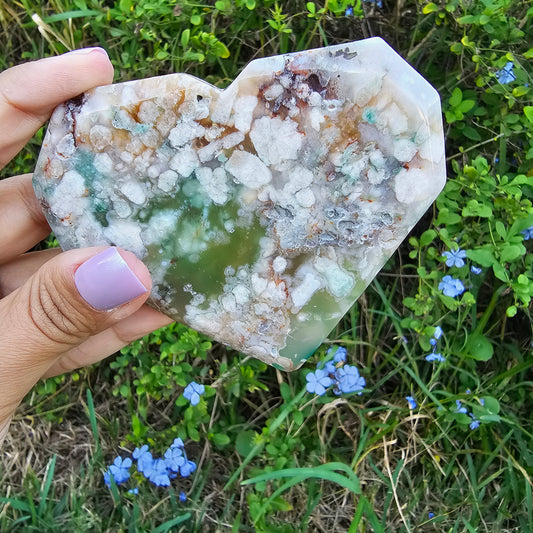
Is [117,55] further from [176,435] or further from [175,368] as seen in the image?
[176,435]

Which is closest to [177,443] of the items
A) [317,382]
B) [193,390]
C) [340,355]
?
[193,390]

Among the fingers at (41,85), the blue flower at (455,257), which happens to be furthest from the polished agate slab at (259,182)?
the blue flower at (455,257)

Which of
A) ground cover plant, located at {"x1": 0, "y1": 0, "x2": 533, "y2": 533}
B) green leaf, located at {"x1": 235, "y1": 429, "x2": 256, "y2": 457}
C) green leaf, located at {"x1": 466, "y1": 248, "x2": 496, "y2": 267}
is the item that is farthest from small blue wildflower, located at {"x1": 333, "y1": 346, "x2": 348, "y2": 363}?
green leaf, located at {"x1": 466, "y1": 248, "x2": 496, "y2": 267}

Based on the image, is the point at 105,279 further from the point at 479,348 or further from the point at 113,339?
the point at 479,348

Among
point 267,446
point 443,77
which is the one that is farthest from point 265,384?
point 443,77

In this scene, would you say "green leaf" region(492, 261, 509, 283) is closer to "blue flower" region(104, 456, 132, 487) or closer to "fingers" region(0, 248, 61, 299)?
"blue flower" region(104, 456, 132, 487)

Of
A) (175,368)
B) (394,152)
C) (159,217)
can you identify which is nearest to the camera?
(394,152)

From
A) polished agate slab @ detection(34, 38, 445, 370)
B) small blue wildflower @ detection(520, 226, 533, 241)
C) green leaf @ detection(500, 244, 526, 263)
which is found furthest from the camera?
small blue wildflower @ detection(520, 226, 533, 241)
